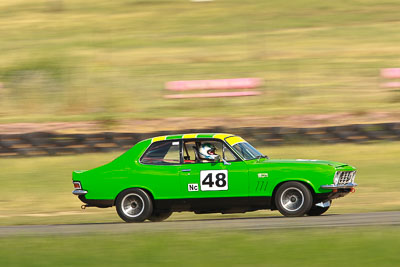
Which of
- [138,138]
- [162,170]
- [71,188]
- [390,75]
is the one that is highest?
[390,75]

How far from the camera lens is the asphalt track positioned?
8.00 meters

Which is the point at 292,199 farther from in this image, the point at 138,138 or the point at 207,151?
the point at 138,138

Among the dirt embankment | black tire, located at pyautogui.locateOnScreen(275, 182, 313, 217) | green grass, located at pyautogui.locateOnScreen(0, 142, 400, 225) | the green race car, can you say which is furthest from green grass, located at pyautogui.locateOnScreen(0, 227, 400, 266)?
the dirt embankment

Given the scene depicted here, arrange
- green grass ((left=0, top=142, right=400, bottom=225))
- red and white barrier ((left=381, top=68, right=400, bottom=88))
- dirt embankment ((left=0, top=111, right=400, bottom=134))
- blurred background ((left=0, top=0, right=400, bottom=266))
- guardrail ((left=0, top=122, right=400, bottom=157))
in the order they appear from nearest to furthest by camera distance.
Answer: blurred background ((left=0, top=0, right=400, bottom=266))
green grass ((left=0, top=142, right=400, bottom=225))
guardrail ((left=0, top=122, right=400, bottom=157))
dirt embankment ((left=0, top=111, right=400, bottom=134))
red and white barrier ((left=381, top=68, right=400, bottom=88))

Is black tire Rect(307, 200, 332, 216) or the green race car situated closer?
the green race car

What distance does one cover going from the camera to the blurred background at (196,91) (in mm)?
10484

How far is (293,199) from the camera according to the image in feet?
29.2

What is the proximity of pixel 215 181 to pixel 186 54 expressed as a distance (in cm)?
2154

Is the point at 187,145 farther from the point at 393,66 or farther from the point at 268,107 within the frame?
the point at 393,66

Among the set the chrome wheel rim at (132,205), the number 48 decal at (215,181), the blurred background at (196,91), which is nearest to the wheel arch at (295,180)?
the number 48 decal at (215,181)

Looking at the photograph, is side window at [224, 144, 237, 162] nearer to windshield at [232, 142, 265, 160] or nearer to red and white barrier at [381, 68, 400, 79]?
windshield at [232, 142, 265, 160]

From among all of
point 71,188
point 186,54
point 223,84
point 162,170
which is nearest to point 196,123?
point 223,84

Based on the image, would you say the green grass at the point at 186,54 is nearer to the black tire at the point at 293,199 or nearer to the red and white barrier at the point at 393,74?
the red and white barrier at the point at 393,74

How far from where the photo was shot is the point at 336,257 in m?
6.18
